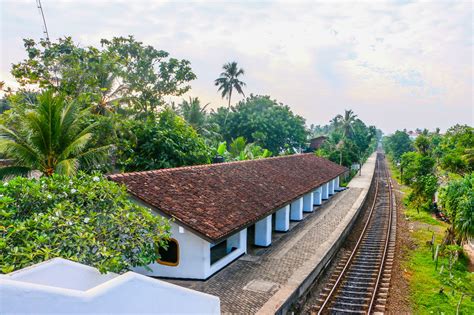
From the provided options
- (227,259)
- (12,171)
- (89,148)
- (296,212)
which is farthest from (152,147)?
(296,212)

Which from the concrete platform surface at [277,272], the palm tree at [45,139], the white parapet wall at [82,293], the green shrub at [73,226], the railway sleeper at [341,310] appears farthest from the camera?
the palm tree at [45,139]

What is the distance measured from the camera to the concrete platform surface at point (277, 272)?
967 centimetres

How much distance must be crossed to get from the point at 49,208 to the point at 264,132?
4013 centimetres

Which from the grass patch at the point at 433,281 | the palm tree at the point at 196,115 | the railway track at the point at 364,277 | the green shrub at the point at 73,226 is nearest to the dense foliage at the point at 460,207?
the grass patch at the point at 433,281

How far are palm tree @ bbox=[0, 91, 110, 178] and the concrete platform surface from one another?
5498mm

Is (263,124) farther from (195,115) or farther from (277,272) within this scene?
(277,272)

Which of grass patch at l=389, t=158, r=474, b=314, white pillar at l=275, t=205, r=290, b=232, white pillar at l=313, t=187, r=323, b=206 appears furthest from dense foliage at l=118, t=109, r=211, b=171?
grass patch at l=389, t=158, r=474, b=314

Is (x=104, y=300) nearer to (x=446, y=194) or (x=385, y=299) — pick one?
(x=385, y=299)

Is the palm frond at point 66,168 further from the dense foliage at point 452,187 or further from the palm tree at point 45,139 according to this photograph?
the dense foliage at point 452,187

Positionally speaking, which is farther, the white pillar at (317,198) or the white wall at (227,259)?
the white pillar at (317,198)

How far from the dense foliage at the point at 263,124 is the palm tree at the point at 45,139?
110ft

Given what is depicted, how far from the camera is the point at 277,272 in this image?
38.9 ft

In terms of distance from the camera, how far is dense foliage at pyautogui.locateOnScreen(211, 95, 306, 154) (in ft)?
152

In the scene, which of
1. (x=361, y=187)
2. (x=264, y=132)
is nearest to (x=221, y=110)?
(x=264, y=132)
